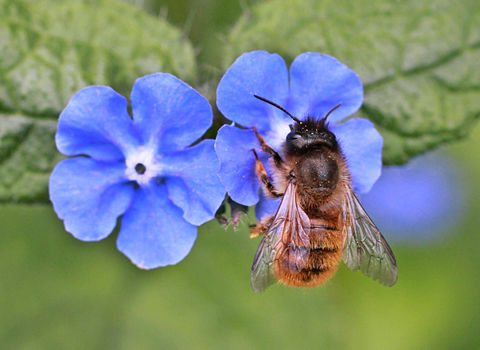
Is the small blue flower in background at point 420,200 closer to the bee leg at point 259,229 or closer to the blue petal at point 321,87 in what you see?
the blue petal at point 321,87

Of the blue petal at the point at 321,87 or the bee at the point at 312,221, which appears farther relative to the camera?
the blue petal at the point at 321,87

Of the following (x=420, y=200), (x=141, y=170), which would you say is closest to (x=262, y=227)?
(x=141, y=170)

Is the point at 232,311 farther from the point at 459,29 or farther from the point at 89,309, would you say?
the point at 459,29

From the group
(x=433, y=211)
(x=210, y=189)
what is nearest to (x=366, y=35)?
(x=210, y=189)

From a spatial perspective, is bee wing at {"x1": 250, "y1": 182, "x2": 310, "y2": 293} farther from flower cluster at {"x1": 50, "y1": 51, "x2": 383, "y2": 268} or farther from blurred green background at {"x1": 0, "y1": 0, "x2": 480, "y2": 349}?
blurred green background at {"x1": 0, "y1": 0, "x2": 480, "y2": 349}

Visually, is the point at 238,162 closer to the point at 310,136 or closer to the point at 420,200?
the point at 310,136

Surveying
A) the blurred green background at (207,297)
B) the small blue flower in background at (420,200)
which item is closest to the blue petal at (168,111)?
the blurred green background at (207,297)
